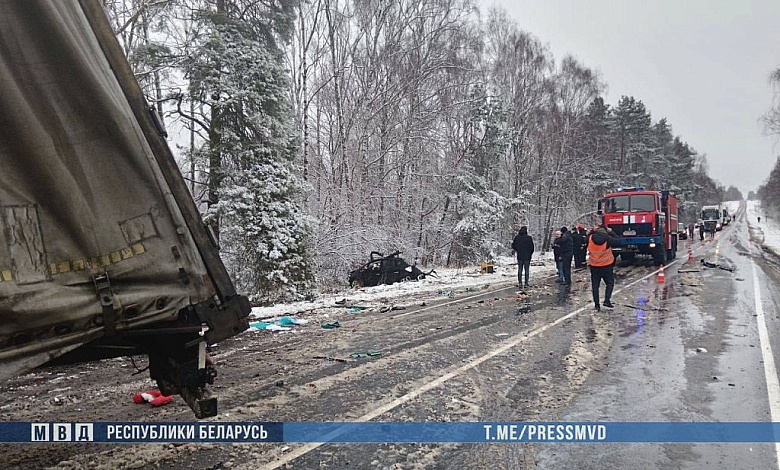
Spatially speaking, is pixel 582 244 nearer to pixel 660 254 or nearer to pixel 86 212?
pixel 660 254

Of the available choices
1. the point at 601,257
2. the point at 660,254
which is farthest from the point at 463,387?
the point at 660,254

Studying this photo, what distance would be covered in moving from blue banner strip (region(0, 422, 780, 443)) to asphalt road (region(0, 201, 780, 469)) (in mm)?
125

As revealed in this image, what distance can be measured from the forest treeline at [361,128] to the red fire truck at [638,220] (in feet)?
20.9

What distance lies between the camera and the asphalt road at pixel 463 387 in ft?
12.4

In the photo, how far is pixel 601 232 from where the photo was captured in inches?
402

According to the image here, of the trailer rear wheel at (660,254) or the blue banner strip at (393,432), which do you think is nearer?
the blue banner strip at (393,432)

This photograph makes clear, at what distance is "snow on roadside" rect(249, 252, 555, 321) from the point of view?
11.1 metres

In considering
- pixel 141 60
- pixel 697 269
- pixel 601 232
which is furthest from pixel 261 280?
pixel 697 269

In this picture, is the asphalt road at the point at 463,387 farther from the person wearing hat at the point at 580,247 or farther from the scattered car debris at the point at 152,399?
the person wearing hat at the point at 580,247

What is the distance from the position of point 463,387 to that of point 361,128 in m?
18.0

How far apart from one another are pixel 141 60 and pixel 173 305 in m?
12.1

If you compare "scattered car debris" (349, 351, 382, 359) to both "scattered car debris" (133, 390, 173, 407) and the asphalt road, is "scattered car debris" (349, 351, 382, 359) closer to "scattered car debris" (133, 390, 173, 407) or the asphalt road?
the asphalt road

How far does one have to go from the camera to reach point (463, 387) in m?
5.38

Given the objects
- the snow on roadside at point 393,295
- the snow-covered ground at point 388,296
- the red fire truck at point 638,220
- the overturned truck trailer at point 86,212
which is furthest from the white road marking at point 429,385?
the red fire truck at point 638,220
